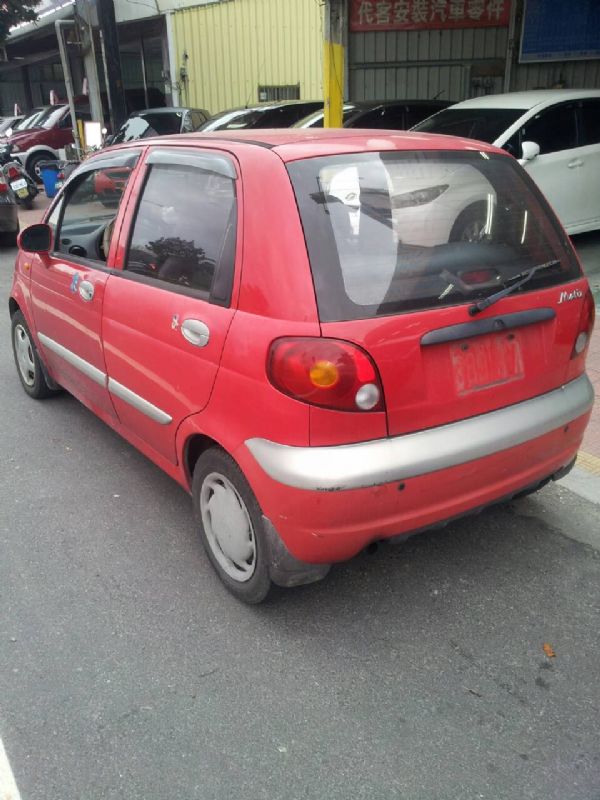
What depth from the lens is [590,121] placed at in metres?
8.24

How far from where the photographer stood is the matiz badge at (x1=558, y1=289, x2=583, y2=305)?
2752 millimetres

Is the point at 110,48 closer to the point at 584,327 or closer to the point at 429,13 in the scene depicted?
the point at 429,13

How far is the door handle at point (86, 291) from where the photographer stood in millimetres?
3564

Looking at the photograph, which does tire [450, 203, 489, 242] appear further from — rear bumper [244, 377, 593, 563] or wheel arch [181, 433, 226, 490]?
wheel arch [181, 433, 226, 490]

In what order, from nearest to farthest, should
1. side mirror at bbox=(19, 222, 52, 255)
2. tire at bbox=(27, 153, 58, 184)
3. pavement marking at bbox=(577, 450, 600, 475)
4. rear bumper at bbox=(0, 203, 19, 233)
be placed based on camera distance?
pavement marking at bbox=(577, 450, 600, 475) < side mirror at bbox=(19, 222, 52, 255) < rear bumper at bbox=(0, 203, 19, 233) < tire at bbox=(27, 153, 58, 184)

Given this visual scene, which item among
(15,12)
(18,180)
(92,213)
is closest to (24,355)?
(92,213)

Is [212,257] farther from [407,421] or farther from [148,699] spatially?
[148,699]

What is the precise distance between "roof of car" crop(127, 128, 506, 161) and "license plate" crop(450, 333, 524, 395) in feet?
2.70

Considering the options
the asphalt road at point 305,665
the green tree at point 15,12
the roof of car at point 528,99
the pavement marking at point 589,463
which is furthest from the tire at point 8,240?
the green tree at point 15,12

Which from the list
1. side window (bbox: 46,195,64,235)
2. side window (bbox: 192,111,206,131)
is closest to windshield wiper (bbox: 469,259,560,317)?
side window (bbox: 46,195,64,235)

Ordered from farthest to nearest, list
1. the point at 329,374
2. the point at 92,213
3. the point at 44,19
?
1. the point at 44,19
2. the point at 92,213
3. the point at 329,374

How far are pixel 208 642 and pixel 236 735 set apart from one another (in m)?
0.46

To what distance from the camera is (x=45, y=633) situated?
106 inches

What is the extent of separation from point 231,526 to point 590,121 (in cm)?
755
